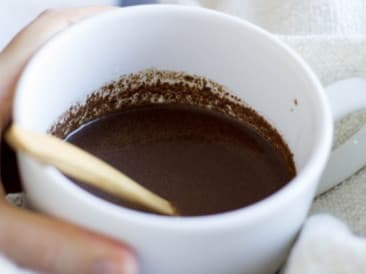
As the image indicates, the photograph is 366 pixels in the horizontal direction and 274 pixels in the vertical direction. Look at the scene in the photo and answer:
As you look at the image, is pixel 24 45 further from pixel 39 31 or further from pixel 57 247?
pixel 57 247

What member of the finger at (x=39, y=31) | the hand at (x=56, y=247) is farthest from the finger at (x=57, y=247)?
the finger at (x=39, y=31)

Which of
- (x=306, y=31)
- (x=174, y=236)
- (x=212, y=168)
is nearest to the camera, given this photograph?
(x=174, y=236)

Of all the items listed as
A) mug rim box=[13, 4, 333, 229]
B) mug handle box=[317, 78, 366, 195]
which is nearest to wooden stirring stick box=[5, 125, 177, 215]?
mug rim box=[13, 4, 333, 229]

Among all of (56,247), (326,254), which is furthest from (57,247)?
(326,254)

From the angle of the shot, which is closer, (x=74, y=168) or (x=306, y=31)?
(x=74, y=168)

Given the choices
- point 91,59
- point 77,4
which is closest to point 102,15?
point 91,59

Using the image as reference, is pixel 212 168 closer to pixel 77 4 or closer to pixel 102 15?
pixel 102 15
